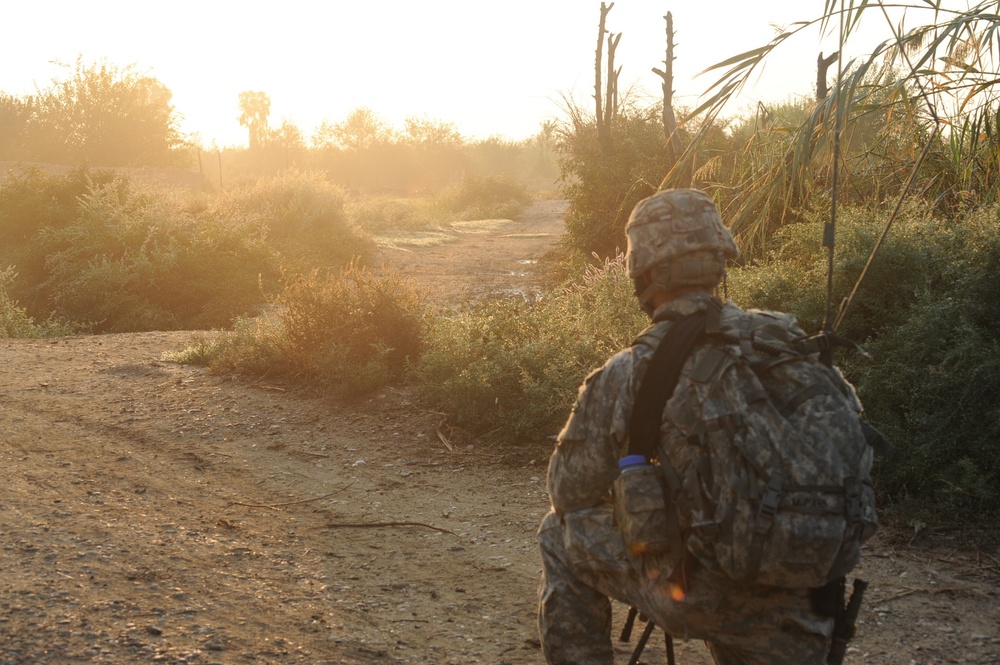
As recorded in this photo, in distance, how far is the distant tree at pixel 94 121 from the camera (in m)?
32.7

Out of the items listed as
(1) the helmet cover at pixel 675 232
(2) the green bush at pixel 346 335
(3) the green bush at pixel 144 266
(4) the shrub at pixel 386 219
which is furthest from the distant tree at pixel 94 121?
(1) the helmet cover at pixel 675 232

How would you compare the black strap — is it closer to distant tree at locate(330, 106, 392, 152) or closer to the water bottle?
the water bottle

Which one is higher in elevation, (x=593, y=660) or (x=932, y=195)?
(x=932, y=195)

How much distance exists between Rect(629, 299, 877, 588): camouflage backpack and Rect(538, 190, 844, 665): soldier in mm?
50

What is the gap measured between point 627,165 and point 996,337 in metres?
10.9

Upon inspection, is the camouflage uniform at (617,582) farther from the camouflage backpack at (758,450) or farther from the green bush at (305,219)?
the green bush at (305,219)

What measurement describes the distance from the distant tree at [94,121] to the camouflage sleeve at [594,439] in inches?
1319

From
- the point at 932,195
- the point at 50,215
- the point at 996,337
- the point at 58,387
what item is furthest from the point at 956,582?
the point at 50,215

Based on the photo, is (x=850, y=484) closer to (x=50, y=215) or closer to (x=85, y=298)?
(x=85, y=298)

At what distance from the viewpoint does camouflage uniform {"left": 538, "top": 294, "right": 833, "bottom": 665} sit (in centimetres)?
231

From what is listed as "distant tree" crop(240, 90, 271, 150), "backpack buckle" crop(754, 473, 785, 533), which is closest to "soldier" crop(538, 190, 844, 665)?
"backpack buckle" crop(754, 473, 785, 533)

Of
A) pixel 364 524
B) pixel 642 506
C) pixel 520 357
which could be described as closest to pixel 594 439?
pixel 642 506

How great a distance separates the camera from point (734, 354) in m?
2.22

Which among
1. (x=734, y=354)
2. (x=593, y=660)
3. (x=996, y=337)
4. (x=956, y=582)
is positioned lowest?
(x=956, y=582)
